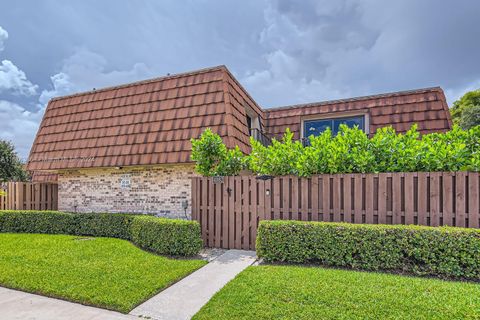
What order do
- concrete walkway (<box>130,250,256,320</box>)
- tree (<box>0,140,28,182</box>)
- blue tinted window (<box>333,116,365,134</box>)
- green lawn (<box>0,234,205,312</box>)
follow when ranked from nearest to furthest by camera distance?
concrete walkway (<box>130,250,256,320</box>), green lawn (<box>0,234,205,312</box>), blue tinted window (<box>333,116,365,134</box>), tree (<box>0,140,28,182</box>)

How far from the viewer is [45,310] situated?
12.2 ft

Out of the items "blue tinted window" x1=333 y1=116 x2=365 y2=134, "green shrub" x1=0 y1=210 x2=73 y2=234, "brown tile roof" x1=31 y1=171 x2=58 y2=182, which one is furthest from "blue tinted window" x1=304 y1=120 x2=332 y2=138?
"brown tile roof" x1=31 y1=171 x2=58 y2=182

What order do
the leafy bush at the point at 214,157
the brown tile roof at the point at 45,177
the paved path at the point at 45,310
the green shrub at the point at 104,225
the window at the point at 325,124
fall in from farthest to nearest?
the brown tile roof at the point at 45,177
the window at the point at 325,124
the green shrub at the point at 104,225
the leafy bush at the point at 214,157
the paved path at the point at 45,310

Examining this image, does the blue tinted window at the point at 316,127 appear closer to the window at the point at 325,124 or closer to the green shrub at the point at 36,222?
the window at the point at 325,124

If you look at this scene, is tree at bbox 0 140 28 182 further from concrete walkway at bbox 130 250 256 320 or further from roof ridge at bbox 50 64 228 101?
concrete walkway at bbox 130 250 256 320

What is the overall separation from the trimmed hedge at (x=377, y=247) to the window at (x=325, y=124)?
732 cm

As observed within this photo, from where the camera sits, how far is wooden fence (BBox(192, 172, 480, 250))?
5328mm

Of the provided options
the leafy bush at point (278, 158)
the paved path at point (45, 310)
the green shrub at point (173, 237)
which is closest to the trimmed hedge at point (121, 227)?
the green shrub at point (173, 237)

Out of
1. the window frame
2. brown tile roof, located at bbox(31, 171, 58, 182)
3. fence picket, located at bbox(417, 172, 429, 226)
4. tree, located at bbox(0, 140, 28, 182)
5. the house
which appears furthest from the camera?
tree, located at bbox(0, 140, 28, 182)

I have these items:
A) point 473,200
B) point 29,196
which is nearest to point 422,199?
point 473,200

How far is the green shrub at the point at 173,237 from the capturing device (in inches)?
Answer: 244

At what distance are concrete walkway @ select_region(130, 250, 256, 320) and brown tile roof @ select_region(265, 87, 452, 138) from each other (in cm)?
776

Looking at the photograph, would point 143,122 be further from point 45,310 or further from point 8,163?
point 8,163

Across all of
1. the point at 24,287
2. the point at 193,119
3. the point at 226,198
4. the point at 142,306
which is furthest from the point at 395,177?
the point at 24,287
